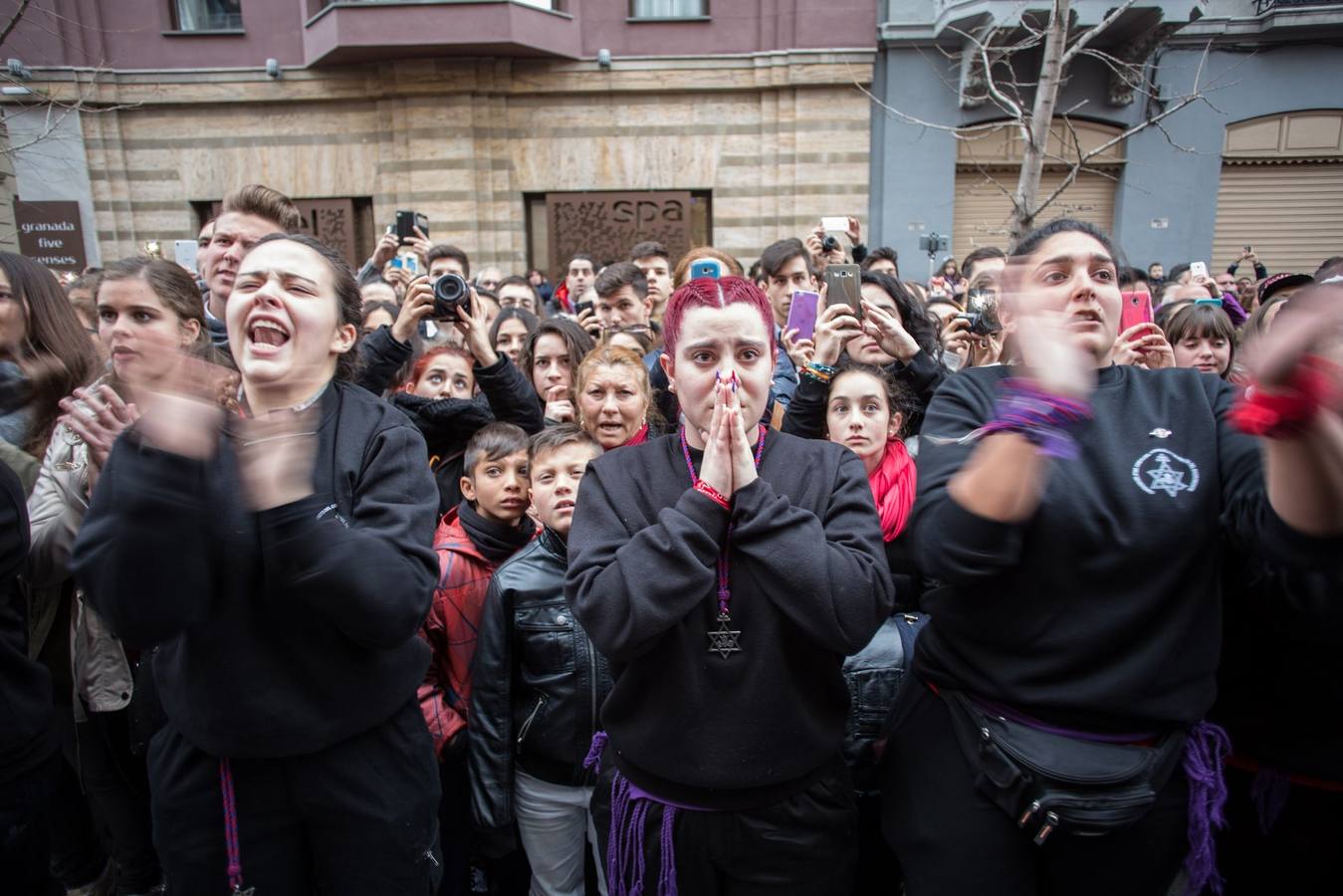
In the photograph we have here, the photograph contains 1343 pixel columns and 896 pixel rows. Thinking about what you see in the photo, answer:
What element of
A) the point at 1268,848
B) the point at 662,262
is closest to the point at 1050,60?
the point at 662,262

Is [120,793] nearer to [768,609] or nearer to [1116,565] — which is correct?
[768,609]

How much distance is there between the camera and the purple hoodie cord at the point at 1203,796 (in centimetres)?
158

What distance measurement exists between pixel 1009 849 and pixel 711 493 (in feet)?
3.24

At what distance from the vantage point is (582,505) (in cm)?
170

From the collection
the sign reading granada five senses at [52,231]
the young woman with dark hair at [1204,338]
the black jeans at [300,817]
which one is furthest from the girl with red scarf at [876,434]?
the sign reading granada five senses at [52,231]

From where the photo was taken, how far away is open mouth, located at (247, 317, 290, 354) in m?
1.64

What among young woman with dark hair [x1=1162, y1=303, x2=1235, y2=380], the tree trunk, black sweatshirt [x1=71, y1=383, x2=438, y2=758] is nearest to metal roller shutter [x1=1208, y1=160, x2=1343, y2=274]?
the tree trunk

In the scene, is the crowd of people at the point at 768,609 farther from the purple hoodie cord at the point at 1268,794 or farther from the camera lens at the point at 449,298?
the camera lens at the point at 449,298

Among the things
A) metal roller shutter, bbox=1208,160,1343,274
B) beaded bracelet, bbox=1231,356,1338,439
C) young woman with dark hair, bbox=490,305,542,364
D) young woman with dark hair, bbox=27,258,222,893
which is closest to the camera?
beaded bracelet, bbox=1231,356,1338,439

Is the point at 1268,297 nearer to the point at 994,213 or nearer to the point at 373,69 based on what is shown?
the point at 994,213

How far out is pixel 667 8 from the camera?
35.7ft

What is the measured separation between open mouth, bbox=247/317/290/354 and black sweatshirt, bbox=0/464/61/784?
2.32ft

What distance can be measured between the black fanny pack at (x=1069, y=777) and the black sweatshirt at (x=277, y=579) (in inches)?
49.6

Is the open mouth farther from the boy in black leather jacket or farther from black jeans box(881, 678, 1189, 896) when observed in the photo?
black jeans box(881, 678, 1189, 896)
